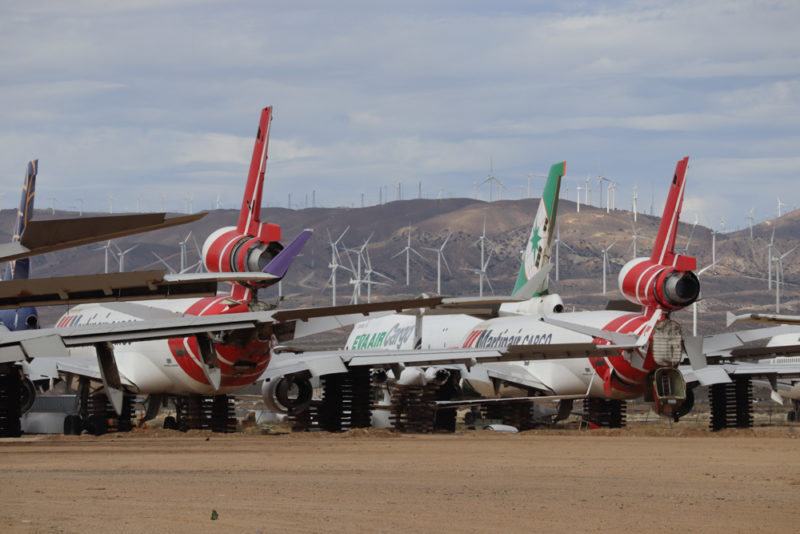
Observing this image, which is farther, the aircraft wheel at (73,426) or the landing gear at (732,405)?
the landing gear at (732,405)

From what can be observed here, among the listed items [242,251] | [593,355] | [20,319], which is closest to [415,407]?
[593,355]

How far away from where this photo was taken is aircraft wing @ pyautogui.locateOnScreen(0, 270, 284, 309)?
18.6 m

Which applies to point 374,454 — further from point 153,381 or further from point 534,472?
point 153,381

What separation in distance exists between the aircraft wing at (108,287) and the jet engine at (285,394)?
50.5ft

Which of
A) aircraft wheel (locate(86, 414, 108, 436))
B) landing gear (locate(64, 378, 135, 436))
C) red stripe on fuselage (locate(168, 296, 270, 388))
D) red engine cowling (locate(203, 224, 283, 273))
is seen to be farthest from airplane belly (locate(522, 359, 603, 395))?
aircraft wheel (locate(86, 414, 108, 436))

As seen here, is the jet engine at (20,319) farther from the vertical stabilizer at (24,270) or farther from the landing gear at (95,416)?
the landing gear at (95,416)

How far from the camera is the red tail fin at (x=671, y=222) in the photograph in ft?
126

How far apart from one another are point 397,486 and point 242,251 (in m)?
16.2

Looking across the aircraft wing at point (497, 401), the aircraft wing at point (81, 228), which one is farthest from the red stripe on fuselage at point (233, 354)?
the aircraft wing at point (81, 228)

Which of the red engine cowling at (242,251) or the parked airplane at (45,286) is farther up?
the red engine cowling at (242,251)

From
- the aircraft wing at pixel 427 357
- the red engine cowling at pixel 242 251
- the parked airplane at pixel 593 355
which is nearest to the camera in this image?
the red engine cowling at pixel 242 251

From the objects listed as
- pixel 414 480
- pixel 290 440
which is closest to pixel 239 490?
pixel 414 480

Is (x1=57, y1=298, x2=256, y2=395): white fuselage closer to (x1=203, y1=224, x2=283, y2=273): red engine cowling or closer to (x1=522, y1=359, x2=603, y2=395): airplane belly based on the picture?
(x1=203, y1=224, x2=283, y2=273): red engine cowling

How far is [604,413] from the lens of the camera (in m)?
46.1
